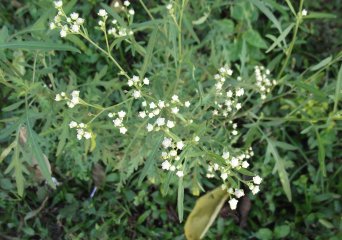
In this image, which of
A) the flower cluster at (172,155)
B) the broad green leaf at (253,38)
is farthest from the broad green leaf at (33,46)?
Answer: the broad green leaf at (253,38)

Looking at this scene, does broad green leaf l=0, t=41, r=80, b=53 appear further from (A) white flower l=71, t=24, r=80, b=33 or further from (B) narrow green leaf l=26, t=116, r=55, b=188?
(B) narrow green leaf l=26, t=116, r=55, b=188

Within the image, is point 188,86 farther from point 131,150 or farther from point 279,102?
point 279,102

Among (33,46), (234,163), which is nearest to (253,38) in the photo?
(234,163)

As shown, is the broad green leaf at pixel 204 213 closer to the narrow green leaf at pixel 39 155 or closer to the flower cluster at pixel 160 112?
the flower cluster at pixel 160 112

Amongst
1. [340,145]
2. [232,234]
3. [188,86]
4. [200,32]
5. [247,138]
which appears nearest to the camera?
[247,138]

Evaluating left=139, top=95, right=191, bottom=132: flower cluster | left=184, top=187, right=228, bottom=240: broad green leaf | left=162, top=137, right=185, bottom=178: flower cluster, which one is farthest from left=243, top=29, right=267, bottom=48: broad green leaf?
left=162, top=137, right=185, bottom=178: flower cluster

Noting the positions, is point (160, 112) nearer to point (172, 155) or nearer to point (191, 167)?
point (172, 155)

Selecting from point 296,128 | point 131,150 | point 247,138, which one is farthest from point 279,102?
point 131,150
